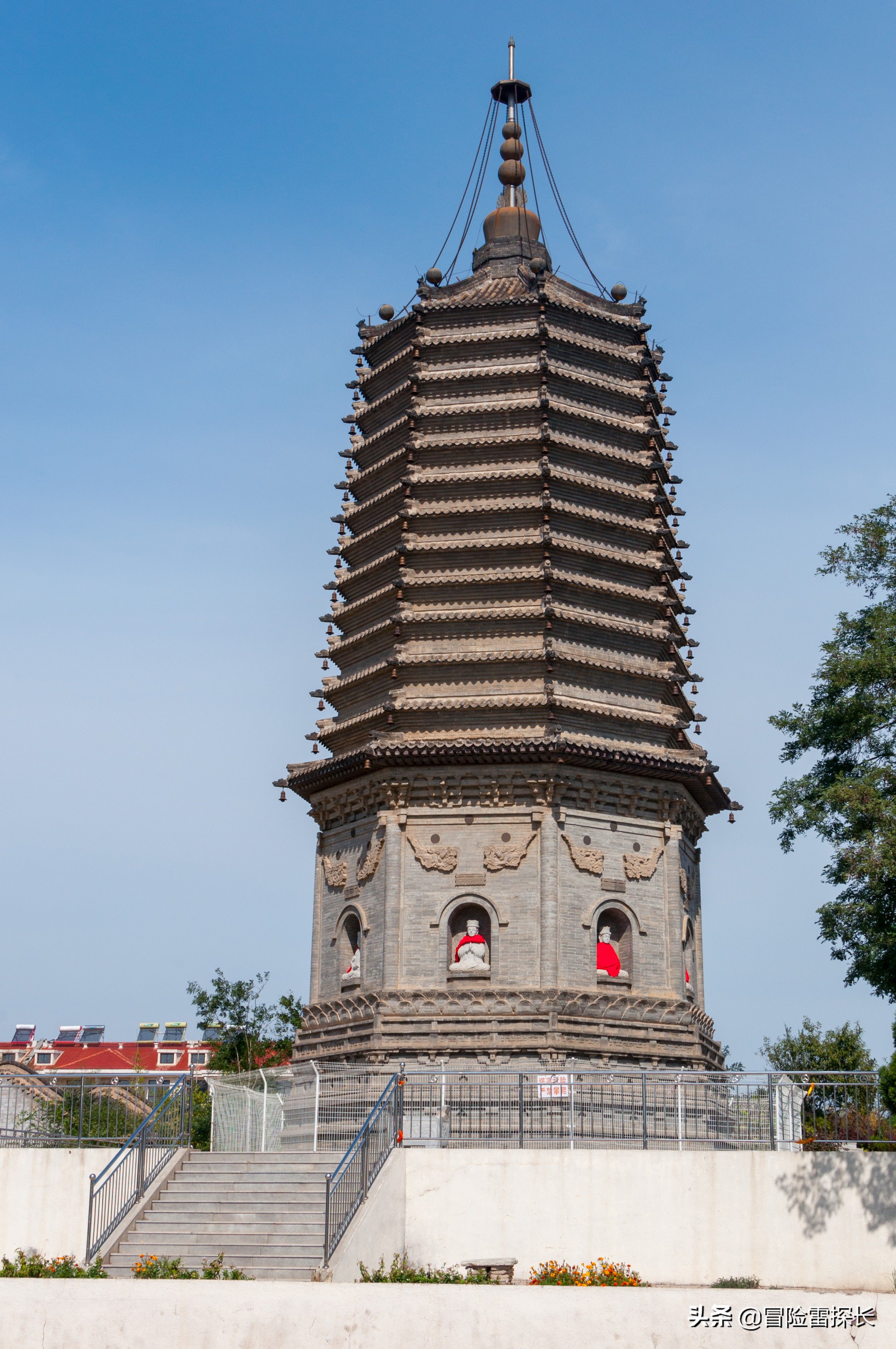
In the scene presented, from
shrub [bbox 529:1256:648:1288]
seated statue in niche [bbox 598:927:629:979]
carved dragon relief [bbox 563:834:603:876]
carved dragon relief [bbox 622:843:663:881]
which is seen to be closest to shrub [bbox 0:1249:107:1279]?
shrub [bbox 529:1256:648:1288]

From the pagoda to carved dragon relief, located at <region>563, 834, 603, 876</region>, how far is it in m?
0.04

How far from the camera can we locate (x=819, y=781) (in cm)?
1984

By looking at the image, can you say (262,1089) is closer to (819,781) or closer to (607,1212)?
(607,1212)

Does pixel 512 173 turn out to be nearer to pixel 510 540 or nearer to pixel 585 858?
pixel 510 540

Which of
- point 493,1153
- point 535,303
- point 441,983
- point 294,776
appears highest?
point 535,303

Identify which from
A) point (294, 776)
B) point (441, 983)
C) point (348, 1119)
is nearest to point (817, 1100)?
point (348, 1119)

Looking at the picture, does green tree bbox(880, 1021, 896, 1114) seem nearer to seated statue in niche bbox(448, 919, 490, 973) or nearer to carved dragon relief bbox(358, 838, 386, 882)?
seated statue in niche bbox(448, 919, 490, 973)

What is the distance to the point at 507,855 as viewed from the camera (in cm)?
2792

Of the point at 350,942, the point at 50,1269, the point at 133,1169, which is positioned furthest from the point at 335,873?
the point at 50,1269

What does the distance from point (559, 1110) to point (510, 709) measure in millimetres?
8978

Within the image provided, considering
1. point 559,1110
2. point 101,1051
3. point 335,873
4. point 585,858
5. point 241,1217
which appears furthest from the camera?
point 101,1051

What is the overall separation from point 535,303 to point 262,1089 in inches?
699

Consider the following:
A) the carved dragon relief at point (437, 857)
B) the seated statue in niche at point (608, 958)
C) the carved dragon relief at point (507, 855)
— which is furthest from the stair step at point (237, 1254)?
the seated statue in niche at point (608, 958)

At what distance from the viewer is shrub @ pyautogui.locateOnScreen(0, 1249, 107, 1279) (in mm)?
17531
